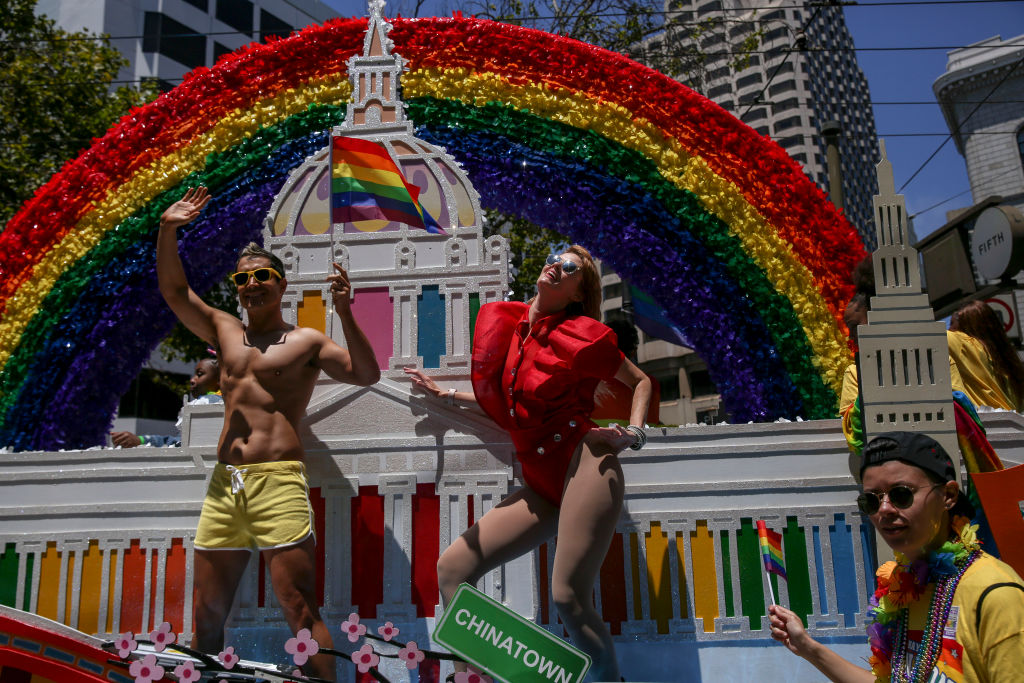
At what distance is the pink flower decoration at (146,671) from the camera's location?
2.26m

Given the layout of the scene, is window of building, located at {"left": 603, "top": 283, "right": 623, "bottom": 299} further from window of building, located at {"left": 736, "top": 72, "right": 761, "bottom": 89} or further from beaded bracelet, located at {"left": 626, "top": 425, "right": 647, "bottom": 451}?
beaded bracelet, located at {"left": 626, "top": 425, "right": 647, "bottom": 451}

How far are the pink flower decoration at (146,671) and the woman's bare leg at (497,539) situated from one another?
0.95 metres

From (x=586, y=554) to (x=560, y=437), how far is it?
45 cm

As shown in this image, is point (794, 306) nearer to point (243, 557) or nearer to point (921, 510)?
→ point (921, 510)

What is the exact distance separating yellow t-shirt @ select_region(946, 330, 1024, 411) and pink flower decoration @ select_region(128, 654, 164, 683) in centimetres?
345

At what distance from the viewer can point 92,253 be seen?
4.81 metres

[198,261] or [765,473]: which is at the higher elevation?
[198,261]

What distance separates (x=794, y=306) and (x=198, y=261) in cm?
372

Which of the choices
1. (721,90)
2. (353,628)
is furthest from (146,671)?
(721,90)

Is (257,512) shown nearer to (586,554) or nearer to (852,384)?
(586,554)

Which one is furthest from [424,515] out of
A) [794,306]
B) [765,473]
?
[794,306]

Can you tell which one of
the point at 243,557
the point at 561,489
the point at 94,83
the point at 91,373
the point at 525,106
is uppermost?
the point at 94,83

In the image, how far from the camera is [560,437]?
2.99 metres

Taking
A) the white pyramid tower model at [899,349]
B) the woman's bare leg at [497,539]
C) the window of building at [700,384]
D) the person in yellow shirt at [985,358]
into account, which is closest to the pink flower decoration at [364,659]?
the woman's bare leg at [497,539]
